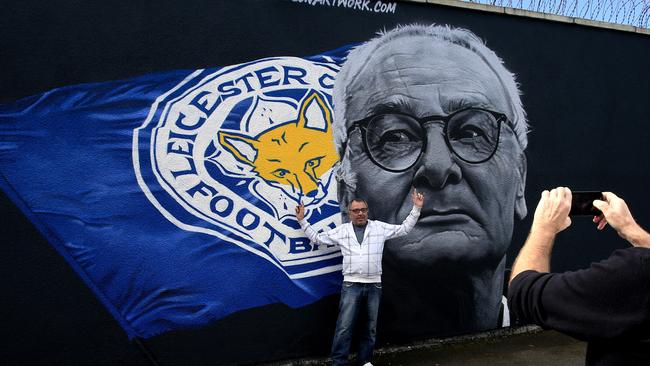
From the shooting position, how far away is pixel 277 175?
492 cm

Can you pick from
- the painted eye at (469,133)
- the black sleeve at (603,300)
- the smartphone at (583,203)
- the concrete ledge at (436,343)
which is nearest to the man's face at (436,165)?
the painted eye at (469,133)

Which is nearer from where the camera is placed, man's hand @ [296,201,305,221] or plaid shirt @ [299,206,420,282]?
plaid shirt @ [299,206,420,282]

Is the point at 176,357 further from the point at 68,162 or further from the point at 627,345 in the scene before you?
the point at 627,345

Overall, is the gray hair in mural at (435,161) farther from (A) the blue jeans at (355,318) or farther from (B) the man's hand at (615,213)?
(B) the man's hand at (615,213)

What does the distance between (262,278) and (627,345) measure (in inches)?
140

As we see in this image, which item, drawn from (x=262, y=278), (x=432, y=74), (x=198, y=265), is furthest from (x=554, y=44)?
(x=198, y=265)

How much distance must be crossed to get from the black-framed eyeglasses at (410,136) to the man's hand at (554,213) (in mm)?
3412

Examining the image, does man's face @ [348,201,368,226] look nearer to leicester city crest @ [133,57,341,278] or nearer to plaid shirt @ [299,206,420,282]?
plaid shirt @ [299,206,420,282]

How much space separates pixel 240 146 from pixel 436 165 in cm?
198

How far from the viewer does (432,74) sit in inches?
217

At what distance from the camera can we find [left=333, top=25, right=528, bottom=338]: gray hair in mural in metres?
5.30

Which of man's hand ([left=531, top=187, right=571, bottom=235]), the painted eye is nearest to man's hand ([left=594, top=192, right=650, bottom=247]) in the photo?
man's hand ([left=531, top=187, right=571, bottom=235])

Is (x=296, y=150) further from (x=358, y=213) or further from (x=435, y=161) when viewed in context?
(x=435, y=161)

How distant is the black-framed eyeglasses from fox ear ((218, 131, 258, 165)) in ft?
3.23
